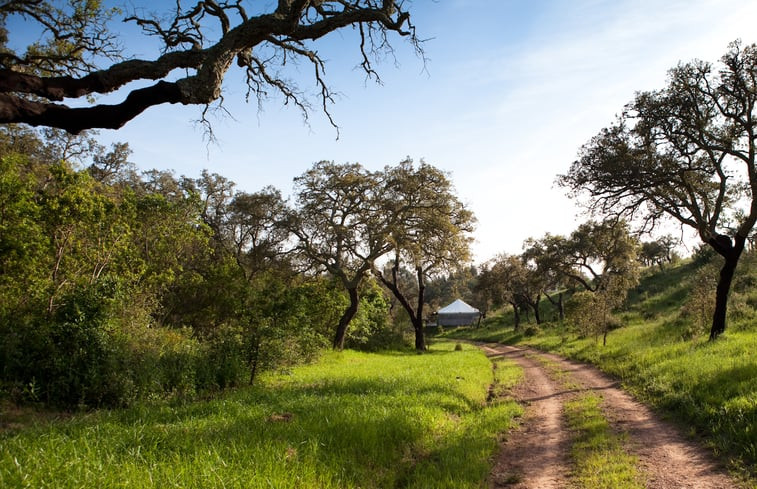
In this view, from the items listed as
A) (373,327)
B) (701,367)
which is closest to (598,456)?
(701,367)

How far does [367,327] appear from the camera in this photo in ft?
111

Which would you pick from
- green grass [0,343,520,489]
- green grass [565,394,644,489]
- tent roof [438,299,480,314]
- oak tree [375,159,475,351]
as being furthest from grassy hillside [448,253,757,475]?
tent roof [438,299,480,314]

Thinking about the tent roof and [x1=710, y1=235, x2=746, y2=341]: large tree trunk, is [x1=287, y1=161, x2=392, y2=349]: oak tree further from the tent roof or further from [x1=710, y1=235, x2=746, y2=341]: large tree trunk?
the tent roof

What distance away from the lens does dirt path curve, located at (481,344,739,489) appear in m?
5.68

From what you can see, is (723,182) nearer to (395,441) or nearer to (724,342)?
(724,342)

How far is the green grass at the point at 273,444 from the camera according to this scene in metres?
4.16

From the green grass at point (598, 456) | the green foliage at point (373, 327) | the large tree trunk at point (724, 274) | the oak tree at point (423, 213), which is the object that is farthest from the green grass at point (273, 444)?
the green foliage at point (373, 327)

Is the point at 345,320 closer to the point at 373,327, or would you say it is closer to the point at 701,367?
the point at 373,327

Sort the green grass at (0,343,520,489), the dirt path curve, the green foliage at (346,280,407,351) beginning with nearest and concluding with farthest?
1. the green grass at (0,343,520,489)
2. the dirt path curve
3. the green foliage at (346,280,407,351)

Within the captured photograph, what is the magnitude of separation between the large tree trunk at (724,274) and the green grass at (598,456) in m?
10.1

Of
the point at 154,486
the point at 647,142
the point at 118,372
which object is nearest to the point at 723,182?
the point at 647,142

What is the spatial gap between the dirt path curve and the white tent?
235ft

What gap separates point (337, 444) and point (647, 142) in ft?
53.4

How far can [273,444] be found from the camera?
18.6ft
